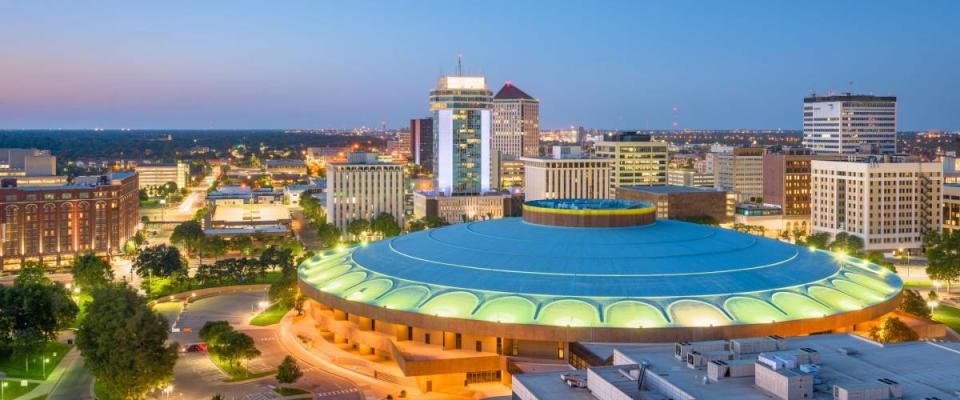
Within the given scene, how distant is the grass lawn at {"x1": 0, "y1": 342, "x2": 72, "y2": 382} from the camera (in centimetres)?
7262

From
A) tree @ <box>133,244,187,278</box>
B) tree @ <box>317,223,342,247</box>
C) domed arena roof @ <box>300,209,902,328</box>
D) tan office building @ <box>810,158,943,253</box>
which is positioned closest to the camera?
domed arena roof @ <box>300,209,902,328</box>

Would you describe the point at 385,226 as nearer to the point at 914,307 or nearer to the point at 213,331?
the point at 213,331

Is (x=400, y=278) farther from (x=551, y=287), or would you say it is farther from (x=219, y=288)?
(x=219, y=288)

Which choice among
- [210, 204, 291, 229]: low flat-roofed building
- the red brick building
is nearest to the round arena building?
the red brick building

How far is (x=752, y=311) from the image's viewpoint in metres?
64.7

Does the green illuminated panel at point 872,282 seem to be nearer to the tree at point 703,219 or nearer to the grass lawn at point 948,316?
the grass lawn at point 948,316

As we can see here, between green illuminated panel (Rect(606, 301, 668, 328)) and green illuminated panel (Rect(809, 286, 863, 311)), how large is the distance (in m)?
14.7

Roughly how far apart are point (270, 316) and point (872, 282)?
6190cm

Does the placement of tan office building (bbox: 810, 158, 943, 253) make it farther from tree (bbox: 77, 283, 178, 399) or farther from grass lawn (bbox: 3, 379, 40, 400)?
grass lawn (bbox: 3, 379, 40, 400)

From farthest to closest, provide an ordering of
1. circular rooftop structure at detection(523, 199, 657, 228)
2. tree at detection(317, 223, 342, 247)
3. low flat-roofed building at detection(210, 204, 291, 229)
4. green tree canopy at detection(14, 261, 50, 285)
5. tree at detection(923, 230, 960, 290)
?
1. low flat-roofed building at detection(210, 204, 291, 229)
2. tree at detection(317, 223, 342, 247)
3. tree at detection(923, 230, 960, 290)
4. green tree canopy at detection(14, 261, 50, 285)
5. circular rooftop structure at detection(523, 199, 657, 228)

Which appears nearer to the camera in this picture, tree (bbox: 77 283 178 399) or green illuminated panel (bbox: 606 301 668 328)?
tree (bbox: 77 283 178 399)

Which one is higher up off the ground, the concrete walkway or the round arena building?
the round arena building

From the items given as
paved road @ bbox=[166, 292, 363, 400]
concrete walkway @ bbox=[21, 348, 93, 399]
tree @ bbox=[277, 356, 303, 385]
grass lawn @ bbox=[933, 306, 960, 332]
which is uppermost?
tree @ bbox=[277, 356, 303, 385]

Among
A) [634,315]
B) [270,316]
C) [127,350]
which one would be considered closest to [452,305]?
[634,315]
